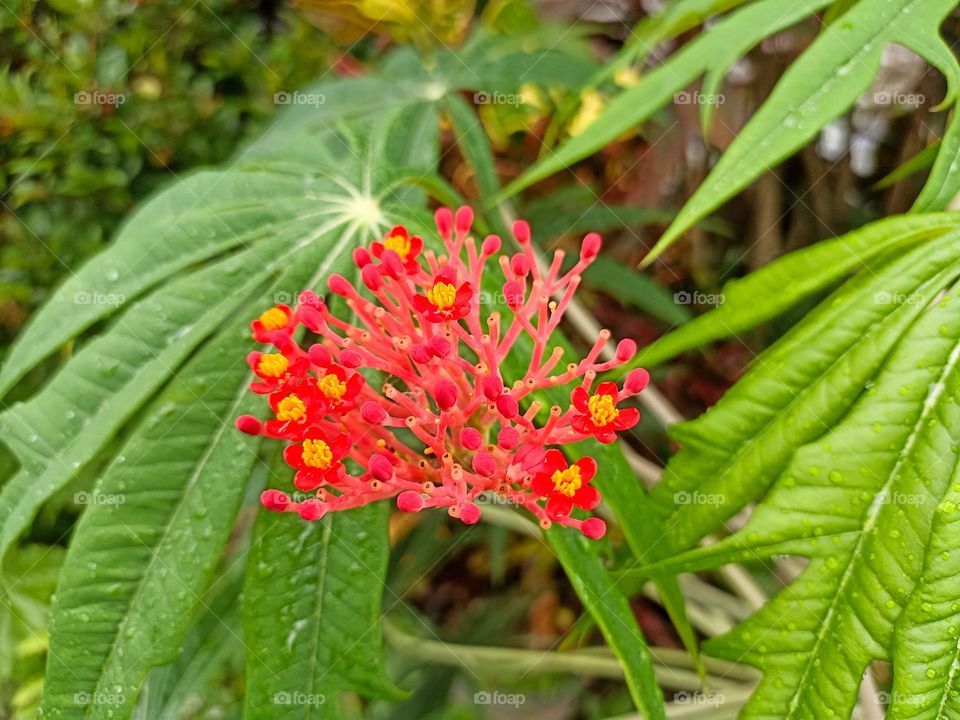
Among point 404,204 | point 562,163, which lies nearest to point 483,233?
point 404,204

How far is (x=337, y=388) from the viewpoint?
0.57 m

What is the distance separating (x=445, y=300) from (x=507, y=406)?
0.29ft

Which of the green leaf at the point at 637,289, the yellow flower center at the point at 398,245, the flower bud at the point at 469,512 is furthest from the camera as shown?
the green leaf at the point at 637,289

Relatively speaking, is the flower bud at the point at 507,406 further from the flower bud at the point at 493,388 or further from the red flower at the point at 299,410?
the red flower at the point at 299,410

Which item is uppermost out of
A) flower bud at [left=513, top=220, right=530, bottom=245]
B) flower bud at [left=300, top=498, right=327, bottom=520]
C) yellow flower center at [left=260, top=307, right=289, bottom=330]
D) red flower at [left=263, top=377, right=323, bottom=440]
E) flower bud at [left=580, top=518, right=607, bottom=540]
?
flower bud at [left=513, top=220, right=530, bottom=245]

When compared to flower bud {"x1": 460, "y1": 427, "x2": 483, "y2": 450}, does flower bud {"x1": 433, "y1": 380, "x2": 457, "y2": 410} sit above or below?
above

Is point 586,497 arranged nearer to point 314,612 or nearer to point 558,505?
point 558,505

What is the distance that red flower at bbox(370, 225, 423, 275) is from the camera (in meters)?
0.63

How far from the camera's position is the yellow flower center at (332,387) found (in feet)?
1.87

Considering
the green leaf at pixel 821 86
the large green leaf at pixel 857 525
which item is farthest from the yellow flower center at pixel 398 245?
the large green leaf at pixel 857 525

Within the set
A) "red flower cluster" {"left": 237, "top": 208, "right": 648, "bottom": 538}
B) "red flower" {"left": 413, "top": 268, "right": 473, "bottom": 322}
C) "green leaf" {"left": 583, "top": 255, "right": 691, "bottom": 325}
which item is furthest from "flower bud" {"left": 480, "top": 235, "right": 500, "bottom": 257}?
"green leaf" {"left": 583, "top": 255, "right": 691, "bottom": 325}

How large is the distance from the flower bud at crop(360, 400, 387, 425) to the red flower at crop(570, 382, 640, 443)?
141 millimetres

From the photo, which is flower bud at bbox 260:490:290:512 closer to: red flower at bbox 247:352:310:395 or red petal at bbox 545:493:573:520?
red flower at bbox 247:352:310:395

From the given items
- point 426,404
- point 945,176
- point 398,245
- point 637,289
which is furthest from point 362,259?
point 637,289
